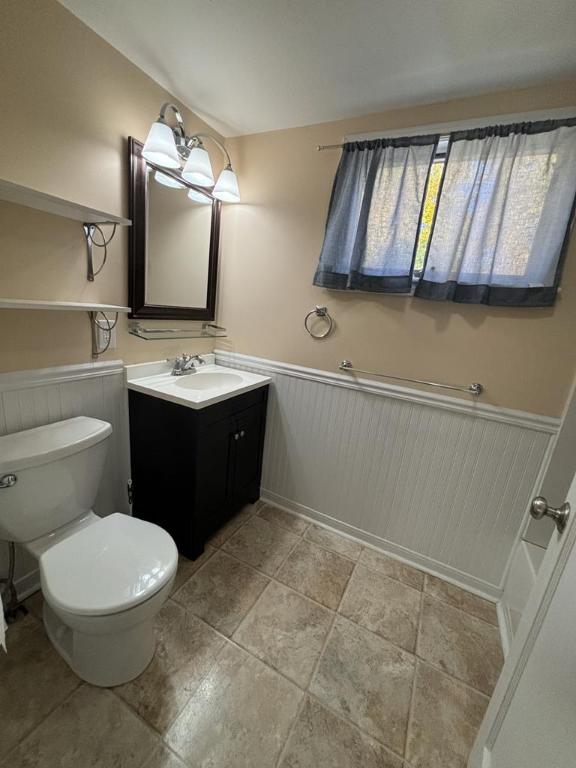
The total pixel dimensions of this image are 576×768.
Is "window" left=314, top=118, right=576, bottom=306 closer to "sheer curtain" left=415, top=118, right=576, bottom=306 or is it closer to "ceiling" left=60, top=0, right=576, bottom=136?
"sheer curtain" left=415, top=118, right=576, bottom=306

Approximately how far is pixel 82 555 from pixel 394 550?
154 cm

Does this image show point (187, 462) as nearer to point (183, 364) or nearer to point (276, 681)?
point (183, 364)

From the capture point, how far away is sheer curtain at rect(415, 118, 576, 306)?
47.6 inches

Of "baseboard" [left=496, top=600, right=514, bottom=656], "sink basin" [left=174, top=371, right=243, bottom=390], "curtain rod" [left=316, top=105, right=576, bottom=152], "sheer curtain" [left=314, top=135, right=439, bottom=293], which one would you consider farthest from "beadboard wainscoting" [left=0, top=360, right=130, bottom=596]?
"baseboard" [left=496, top=600, right=514, bottom=656]

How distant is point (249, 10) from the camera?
1060 millimetres

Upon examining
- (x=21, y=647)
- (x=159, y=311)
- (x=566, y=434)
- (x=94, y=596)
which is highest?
(x=159, y=311)

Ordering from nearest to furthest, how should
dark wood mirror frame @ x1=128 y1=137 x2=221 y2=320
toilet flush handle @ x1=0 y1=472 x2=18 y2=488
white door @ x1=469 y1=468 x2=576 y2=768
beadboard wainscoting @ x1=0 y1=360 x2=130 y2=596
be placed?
white door @ x1=469 y1=468 x2=576 y2=768 < toilet flush handle @ x1=0 y1=472 x2=18 y2=488 < beadboard wainscoting @ x1=0 y1=360 x2=130 y2=596 < dark wood mirror frame @ x1=128 y1=137 x2=221 y2=320

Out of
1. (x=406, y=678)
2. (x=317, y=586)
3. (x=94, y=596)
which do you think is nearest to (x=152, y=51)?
(x=94, y=596)

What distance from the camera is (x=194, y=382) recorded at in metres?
1.85

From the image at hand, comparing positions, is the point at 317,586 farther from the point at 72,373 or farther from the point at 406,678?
the point at 72,373

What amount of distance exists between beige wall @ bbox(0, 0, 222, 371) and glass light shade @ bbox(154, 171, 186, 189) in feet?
0.53

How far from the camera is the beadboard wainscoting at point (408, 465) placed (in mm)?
1465

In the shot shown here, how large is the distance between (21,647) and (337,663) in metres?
1.20

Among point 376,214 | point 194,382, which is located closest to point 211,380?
point 194,382
